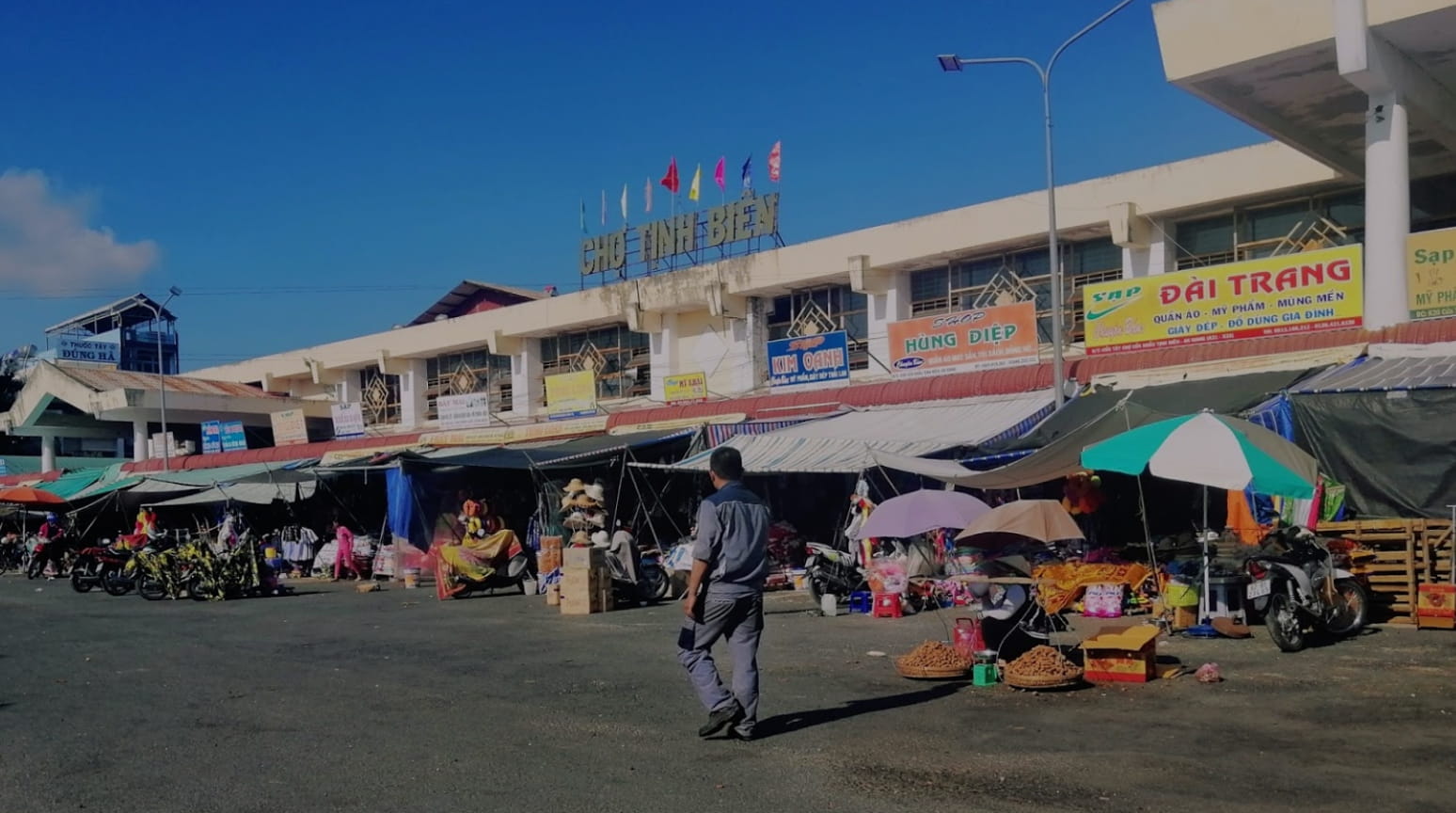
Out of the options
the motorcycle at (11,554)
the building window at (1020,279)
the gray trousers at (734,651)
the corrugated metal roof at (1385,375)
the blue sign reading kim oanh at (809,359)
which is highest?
the building window at (1020,279)

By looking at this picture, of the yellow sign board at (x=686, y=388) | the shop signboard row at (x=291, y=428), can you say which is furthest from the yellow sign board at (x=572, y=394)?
the shop signboard row at (x=291, y=428)

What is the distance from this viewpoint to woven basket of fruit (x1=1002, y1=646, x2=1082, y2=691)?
7.82 meters

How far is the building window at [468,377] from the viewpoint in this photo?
32.0 meters

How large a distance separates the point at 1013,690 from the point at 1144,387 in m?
8.98

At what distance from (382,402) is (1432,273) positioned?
2875cm

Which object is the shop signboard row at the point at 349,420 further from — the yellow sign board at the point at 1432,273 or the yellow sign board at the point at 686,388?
the yellow sign board at the point at 1432,273

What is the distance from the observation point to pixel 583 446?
2028 centimetres

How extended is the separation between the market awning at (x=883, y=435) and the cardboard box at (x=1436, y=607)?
531cm

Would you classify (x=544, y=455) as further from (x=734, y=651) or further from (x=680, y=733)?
(x=734, y=651)

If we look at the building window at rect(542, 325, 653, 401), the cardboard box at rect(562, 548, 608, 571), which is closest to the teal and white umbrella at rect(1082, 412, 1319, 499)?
the cardboard box at rect(562, 548, 608, 571)

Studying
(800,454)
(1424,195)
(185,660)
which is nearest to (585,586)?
(800,454)

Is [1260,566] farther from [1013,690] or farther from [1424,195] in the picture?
[1424,195]

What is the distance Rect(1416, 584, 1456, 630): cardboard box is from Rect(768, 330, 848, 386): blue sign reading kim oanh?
39.3 ft

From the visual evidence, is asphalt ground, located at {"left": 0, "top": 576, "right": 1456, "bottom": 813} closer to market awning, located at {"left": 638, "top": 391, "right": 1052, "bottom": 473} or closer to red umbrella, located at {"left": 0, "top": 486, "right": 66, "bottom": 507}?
market awning, located at {"left": 638, "top": 391, "right": 1052, "bottom": 473}
